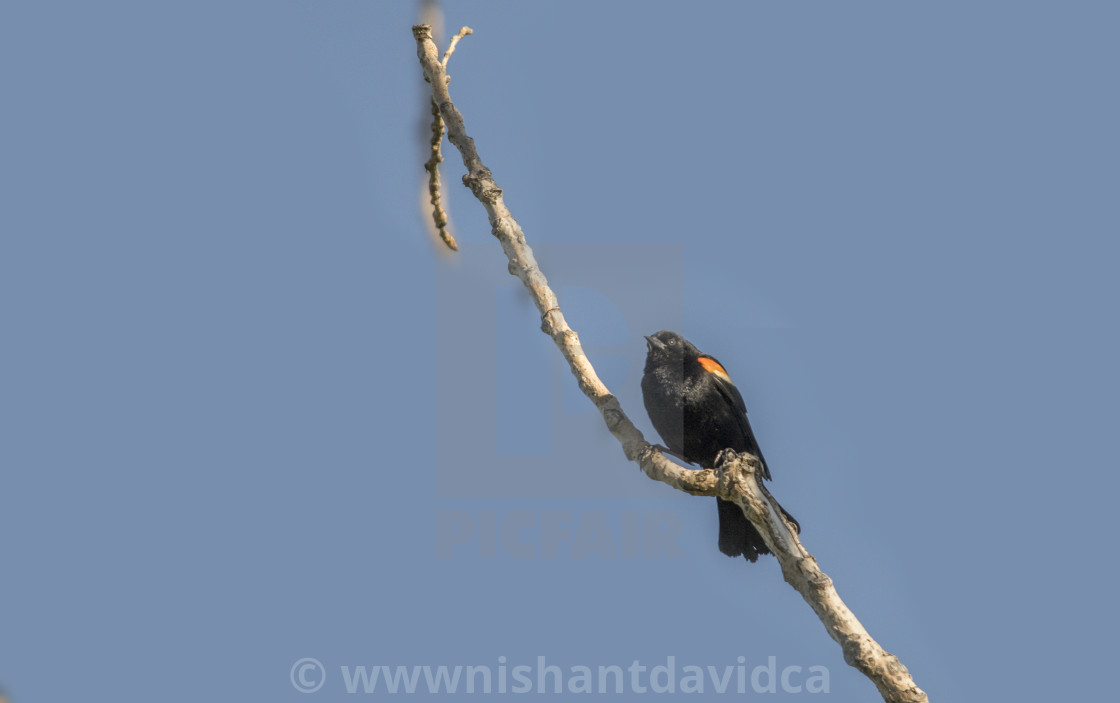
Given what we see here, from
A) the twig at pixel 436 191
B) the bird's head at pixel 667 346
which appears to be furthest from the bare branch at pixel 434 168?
the bird's head at pixel 667 346

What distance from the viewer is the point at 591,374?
4.40 metres

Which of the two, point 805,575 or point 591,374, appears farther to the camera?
point 591,374

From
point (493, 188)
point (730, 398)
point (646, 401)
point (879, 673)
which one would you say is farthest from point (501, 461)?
point (879, 673)

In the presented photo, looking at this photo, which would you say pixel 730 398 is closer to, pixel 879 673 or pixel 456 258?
pixel 456 258

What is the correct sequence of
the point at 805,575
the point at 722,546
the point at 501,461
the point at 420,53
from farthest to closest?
the point at 501,461, the point at 722,546, the point at 420,53, the point at 805,575

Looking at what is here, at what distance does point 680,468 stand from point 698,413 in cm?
197

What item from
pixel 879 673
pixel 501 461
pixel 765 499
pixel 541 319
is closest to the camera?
pixel 879 673

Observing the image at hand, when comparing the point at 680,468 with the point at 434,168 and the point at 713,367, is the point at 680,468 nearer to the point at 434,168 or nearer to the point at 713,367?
the point at 434,168

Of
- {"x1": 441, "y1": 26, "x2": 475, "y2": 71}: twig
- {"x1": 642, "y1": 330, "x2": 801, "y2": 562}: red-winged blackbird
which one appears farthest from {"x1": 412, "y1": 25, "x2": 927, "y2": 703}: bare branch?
{"x1": 642, "y1": 330, "x2": 801, "y2": 562}: red-winged blackbird

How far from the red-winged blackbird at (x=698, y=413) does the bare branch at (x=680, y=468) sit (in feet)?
5.52

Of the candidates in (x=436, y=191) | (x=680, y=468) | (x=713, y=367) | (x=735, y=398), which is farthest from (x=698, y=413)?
(x=436, y=191)

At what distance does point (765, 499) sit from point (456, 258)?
2201mm

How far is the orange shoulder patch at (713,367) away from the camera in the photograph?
6.39 meters

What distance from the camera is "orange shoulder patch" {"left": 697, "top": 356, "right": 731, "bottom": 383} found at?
6387mm
